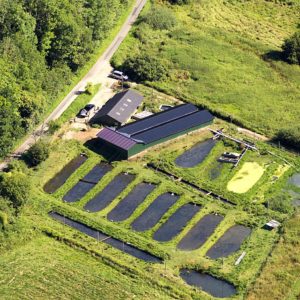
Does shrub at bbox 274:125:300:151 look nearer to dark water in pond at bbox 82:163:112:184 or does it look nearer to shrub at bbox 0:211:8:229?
dark water in pond at bbox 82:163:112:184

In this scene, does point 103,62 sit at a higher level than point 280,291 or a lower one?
higher

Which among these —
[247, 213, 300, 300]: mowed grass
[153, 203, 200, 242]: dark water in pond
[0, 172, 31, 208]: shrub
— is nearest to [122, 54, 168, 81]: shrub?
[153, 203, 200, 242]: dark water in pond

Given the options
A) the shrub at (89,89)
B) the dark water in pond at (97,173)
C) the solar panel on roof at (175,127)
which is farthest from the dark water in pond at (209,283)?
the shrub at (89,89)

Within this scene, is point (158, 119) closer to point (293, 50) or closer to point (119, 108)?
point (119, 108)

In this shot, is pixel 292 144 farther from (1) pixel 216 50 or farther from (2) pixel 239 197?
(1) pixel 216 50

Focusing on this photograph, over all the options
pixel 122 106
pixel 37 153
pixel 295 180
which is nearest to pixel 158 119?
pixel 122 106

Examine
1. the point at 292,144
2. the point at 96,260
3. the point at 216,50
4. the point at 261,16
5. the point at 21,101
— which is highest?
the point at 261,16

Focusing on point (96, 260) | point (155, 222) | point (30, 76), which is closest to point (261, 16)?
point (30, 76)

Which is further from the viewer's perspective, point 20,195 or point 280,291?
point 20,195
